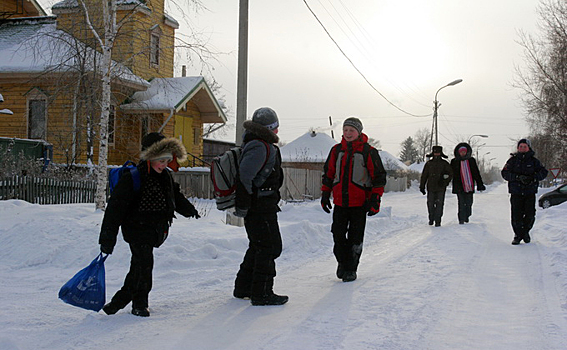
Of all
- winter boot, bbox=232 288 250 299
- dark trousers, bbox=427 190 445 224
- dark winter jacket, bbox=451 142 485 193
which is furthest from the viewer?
dark winter jacket, bbox=451 142 485 193

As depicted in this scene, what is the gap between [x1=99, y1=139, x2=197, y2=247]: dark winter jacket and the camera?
4.04 meters

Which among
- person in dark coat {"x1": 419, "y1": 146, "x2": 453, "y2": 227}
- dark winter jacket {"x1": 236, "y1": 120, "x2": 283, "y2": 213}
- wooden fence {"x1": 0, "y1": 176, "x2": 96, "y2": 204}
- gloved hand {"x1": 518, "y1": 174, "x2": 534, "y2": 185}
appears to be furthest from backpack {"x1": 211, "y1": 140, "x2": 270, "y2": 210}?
wooden fence {"x1": 0, "y1": 176, "x2": 96, "y2": 204}

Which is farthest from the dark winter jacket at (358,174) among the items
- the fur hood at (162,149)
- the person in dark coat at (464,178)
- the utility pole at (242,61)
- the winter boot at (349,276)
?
the person in dark coat at (464,178)

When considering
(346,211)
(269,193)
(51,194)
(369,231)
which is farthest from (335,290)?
(51,194)

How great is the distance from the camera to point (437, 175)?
466 inches

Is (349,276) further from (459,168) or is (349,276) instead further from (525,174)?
(459,168)

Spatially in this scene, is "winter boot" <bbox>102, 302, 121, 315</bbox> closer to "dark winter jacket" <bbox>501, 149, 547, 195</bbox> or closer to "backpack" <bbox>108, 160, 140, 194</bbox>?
"backpack" <bbox>108, 160, 140, 194</bbox>

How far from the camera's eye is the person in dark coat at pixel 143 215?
4.13 m

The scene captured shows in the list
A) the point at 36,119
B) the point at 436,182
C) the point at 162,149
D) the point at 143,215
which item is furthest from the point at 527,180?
the point at 36,119

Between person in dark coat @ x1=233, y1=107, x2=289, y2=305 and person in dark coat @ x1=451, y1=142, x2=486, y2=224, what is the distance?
27.4 ft

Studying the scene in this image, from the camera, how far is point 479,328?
3822mm

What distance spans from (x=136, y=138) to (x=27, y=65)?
5.05m

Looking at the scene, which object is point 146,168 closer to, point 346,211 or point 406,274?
point 346,211

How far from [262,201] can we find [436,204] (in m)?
7.98
